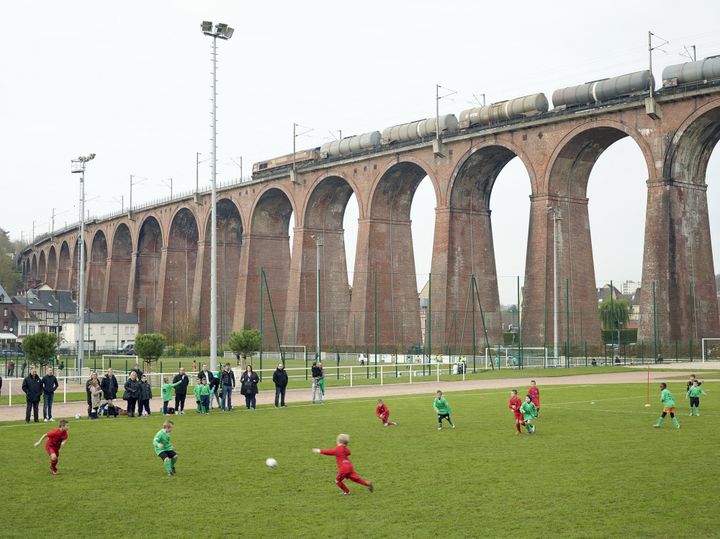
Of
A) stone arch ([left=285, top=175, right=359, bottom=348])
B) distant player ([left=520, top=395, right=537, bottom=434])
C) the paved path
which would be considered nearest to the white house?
stone arch ([left=285, top=175, right=359, bottom=348])

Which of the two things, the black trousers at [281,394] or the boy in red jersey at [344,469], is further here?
the black trousers at [281,394]

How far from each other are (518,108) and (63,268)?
324 ft

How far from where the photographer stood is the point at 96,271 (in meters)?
123

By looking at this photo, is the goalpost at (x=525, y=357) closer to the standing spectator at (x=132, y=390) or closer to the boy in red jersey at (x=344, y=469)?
the standing spectator at (x=132, y=390)

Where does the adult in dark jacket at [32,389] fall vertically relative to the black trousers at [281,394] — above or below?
above

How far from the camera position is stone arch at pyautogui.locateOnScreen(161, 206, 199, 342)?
9881cm

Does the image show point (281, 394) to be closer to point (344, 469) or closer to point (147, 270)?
point (344, 469)

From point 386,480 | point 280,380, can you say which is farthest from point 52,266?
point 386,480

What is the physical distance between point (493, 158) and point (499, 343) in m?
14.0

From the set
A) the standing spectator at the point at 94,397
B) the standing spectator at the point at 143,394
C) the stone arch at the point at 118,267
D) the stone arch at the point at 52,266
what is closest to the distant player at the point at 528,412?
the standing spectator at the point at 143,394

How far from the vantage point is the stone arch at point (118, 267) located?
114m

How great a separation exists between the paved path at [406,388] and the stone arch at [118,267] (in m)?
80.0

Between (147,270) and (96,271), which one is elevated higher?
(96,271)

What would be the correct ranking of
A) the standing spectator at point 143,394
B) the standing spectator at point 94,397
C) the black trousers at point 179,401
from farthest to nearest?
1. the black trousers at point 179,401
2. the standing spectator at point 143,394
3. the standing spectator at point 94,397
